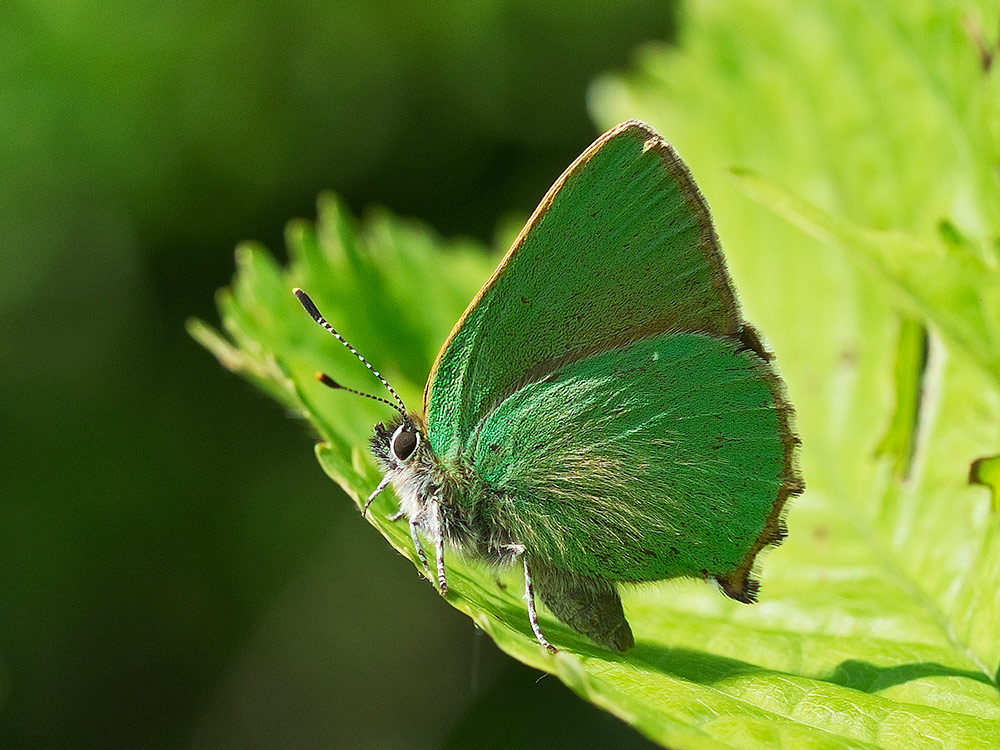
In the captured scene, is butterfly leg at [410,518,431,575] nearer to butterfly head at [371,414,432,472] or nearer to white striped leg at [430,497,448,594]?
white striped leg at [430,497,448,594]

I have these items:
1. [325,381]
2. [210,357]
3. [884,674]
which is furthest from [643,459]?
[210,357]

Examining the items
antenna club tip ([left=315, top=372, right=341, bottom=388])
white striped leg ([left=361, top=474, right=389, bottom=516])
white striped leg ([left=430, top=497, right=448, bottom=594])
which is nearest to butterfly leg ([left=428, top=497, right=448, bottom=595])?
white striped leg ([left=430, top=497, right=448, bottom=594])

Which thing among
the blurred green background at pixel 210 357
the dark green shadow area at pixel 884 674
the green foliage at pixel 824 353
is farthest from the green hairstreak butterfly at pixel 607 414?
the blurred green background at pixel 210 357

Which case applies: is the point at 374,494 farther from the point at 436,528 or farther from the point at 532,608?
the point at 532,608

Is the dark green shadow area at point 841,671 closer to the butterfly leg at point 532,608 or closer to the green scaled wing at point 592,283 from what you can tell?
the butterfly leg at point 532,608

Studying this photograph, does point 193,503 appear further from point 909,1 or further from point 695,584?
point 909,1

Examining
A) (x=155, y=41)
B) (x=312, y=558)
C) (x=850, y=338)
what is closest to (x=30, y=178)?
(x=155, y=41)
